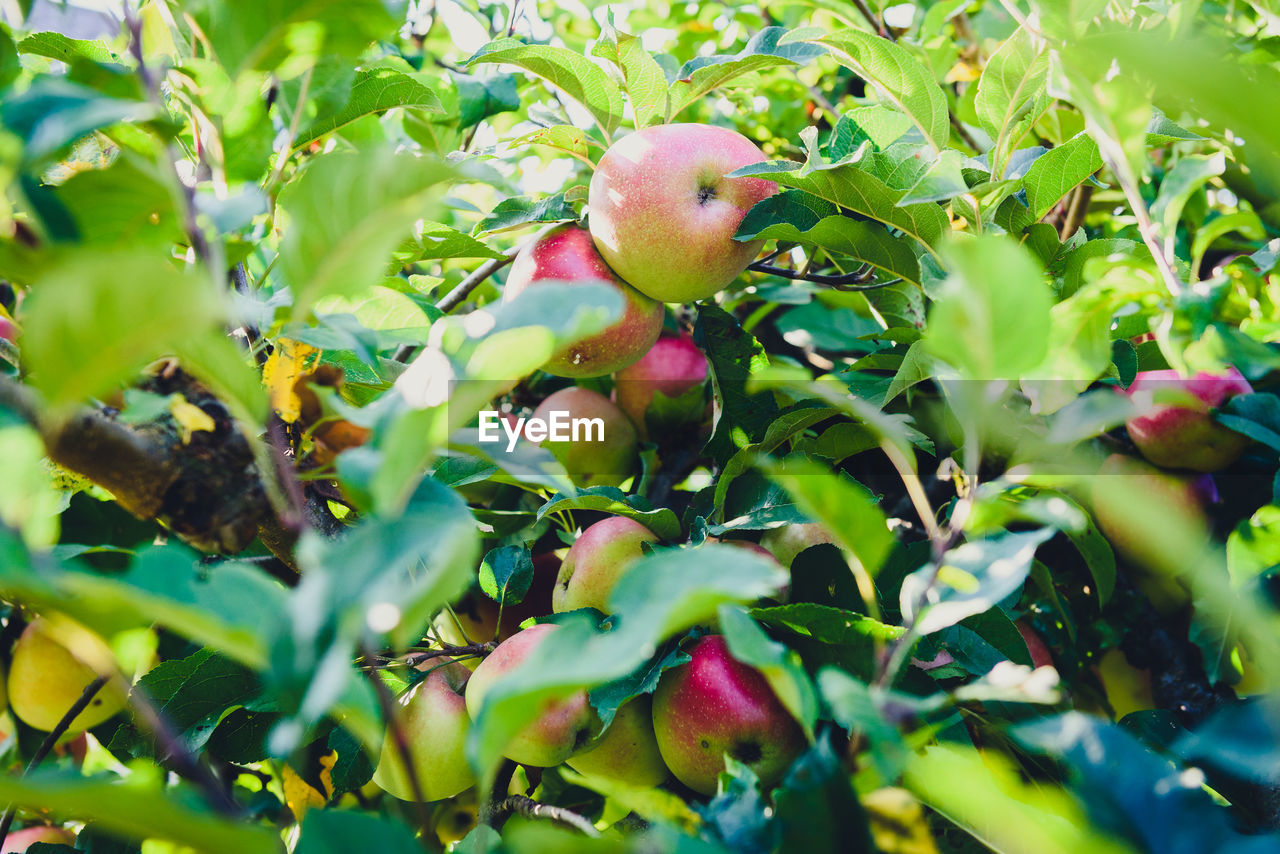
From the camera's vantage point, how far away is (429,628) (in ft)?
3.30

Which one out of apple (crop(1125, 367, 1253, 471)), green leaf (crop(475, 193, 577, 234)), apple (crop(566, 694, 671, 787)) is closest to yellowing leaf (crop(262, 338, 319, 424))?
green leaf (crop(475, 193, 577, 234))

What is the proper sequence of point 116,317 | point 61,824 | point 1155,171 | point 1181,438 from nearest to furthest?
point 116,317 < point 1181,438 < point 61,824 < point 1155,171

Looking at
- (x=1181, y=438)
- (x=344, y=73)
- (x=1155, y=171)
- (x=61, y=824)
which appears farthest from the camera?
(x=1155, y=171)

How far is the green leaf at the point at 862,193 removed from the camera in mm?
801

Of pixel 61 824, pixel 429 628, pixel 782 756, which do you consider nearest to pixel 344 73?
pixel 429 628

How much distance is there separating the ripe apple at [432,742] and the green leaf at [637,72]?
0.72 meters

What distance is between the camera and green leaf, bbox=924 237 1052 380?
1.33 feet

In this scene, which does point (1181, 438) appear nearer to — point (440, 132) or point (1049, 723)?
point (1049, 723)

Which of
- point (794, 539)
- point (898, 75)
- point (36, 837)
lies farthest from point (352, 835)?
point (36, 837)

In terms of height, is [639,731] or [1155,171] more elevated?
[1155,171]

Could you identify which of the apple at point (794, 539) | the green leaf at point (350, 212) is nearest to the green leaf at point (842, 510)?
the green leaf at point (350, 212)

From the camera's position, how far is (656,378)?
1236mm

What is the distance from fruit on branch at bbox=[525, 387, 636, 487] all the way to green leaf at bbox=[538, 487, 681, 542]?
273mm

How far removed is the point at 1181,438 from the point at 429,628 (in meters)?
0.96
